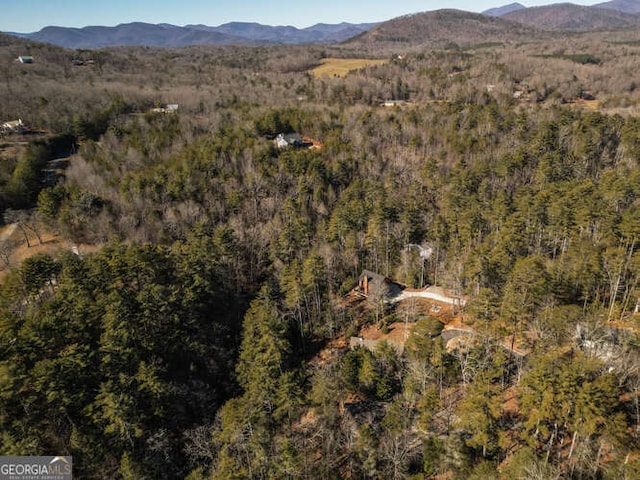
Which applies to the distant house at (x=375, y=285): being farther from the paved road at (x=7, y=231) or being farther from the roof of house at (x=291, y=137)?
the paved road at (x=7, y=231)

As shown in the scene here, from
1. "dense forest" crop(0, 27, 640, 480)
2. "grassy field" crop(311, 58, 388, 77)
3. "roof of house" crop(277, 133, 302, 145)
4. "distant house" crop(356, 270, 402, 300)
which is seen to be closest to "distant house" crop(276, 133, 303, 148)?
"roof of house" crop(277, 133, 302, 145)

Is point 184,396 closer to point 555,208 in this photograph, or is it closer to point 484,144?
point 555,208

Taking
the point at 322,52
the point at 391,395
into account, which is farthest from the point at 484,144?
the point at 322,52

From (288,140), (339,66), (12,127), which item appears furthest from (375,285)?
(339,66)

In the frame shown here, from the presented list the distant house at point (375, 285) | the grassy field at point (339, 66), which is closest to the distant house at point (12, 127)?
the distant house at point (375, 285)

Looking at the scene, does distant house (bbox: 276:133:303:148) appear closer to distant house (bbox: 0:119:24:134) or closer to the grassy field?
distant house (bbox: 0:119:24:134)

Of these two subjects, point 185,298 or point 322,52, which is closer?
point 185,298

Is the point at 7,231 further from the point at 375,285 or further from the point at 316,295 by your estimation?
the point at 375,285
